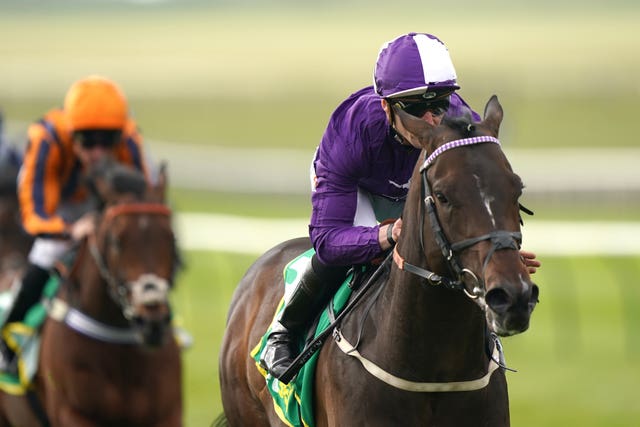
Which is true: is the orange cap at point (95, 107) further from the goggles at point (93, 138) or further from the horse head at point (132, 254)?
the horse head at point (132, 254)

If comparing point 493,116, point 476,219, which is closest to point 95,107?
point 493,116

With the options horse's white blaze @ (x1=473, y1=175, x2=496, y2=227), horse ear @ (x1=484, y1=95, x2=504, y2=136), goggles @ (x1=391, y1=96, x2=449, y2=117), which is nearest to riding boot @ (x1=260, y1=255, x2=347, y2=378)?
goggles @ (x1=391, y1=96, x2=449, y2=117)

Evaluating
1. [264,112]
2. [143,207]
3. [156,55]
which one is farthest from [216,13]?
[143,207]

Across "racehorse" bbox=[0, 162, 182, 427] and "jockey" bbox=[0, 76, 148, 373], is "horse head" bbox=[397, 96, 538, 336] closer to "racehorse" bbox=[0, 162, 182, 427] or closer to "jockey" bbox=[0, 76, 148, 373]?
"racehorse" bbox=[0, 162, 182, 427]

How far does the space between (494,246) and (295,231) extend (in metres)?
14.9

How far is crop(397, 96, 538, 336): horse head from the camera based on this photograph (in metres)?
4.00

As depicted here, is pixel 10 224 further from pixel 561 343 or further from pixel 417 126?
pixel 561 343

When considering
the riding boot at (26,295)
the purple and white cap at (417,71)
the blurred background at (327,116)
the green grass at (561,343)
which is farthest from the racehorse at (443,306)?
the blurred background at (327,116)

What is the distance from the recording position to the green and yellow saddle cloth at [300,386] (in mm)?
5301

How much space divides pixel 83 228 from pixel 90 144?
0.59 m

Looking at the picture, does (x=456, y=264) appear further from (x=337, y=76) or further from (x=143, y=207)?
(x=337, y=76)

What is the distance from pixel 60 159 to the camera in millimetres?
8242

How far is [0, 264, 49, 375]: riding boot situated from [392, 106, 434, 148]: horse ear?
431cm

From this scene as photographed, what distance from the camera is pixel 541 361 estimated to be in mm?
13992
